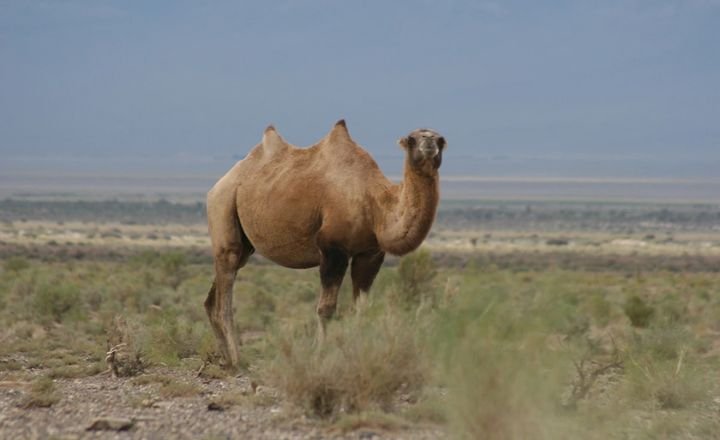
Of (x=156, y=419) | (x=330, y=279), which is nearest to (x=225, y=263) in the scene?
(x=330, y=279)

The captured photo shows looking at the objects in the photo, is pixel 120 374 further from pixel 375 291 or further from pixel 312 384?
pixel 375 291

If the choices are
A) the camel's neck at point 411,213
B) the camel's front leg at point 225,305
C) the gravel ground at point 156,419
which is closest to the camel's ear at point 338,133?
the camel's neck at point 411,213

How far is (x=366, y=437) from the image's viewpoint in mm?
9938

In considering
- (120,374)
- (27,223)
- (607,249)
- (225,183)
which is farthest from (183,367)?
(27,223)

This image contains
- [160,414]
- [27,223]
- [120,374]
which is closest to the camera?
[160,414]

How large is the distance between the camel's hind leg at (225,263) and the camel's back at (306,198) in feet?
0.78

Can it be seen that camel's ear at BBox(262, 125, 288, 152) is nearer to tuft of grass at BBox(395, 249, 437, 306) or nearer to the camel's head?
the camel's head

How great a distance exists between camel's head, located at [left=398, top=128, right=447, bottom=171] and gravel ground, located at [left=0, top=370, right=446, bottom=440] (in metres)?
2.55

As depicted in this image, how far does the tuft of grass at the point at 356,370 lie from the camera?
10.6 m

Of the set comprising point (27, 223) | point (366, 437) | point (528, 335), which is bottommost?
point (27, 223)

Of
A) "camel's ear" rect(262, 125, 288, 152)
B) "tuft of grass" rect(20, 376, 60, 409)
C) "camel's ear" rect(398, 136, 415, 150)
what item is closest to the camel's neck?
"camel's ear" rect(398, 136, 415, 150)

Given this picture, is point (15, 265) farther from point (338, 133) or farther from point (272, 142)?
point (338, 133)

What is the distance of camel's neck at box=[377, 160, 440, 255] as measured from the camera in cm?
1235

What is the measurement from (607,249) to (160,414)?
66072 millimetres
